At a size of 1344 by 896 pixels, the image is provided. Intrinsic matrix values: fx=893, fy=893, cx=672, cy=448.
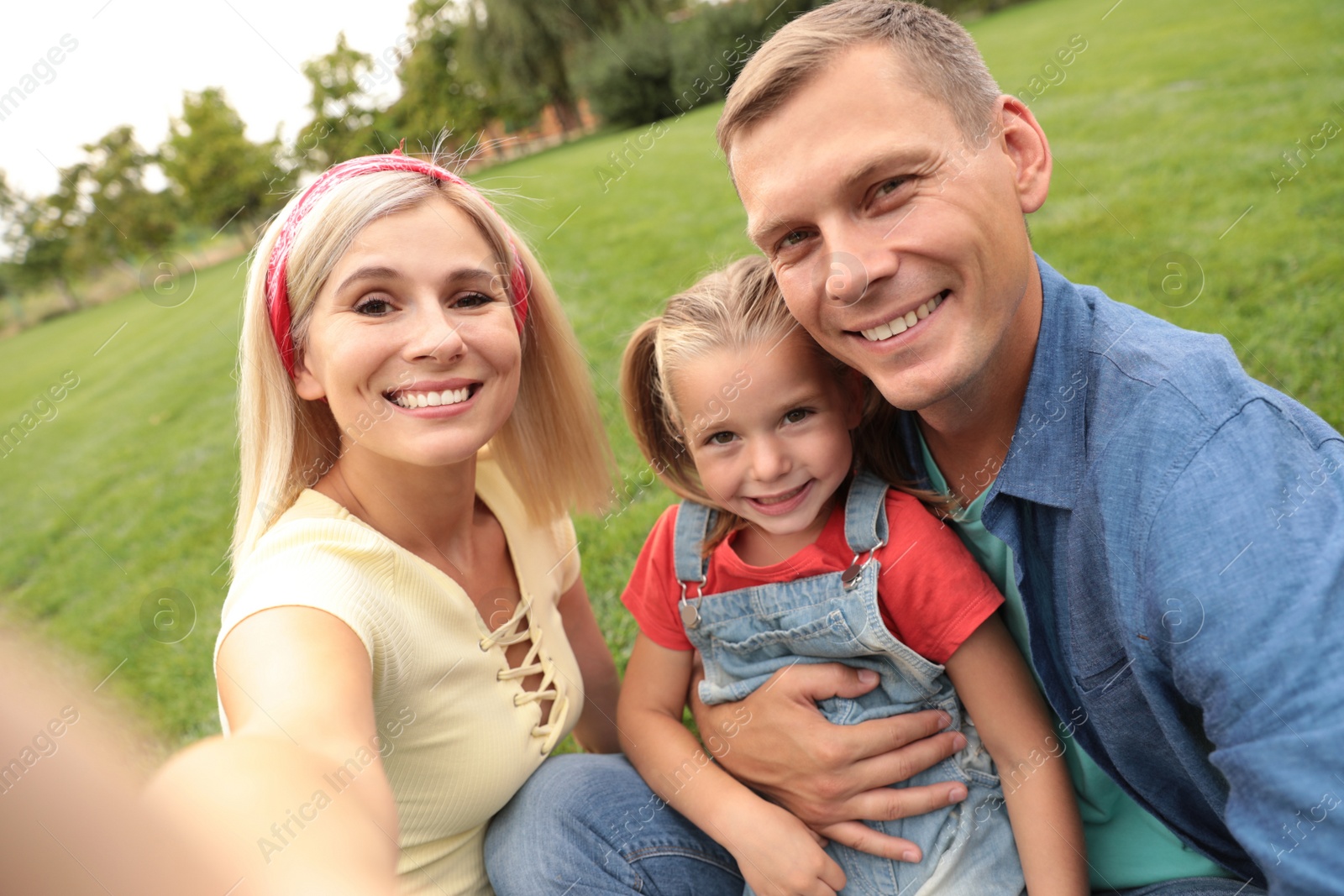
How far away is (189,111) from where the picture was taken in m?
35.3

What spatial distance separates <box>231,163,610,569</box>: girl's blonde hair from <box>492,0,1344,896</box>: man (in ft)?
2.31

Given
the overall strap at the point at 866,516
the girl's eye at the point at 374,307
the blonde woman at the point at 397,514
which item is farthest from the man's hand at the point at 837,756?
the girl's eye at the point at 374,307

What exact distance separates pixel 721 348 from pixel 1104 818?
4.33 feet

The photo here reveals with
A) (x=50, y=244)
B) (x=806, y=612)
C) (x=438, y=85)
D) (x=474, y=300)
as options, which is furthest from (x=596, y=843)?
(x=50, y=244)

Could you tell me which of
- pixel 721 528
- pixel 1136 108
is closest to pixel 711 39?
pixel 1136 108

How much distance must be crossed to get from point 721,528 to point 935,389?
70 centimetres

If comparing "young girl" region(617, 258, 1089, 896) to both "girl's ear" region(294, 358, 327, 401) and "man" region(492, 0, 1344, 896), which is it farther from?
"girl's ear" region(294, 358, 327, 401)

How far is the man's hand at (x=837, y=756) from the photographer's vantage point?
1950 millimetres

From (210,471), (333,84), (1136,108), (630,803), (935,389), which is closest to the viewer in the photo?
(935,389)

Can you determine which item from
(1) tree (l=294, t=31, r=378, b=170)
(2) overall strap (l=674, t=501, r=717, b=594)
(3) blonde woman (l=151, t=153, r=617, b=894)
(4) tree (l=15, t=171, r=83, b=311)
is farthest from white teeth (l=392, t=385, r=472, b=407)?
(4) tree (l=15, t=171, r=83, b=311)

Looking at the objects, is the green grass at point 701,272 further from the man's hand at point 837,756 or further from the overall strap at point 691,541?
the man's hand at point 837,756

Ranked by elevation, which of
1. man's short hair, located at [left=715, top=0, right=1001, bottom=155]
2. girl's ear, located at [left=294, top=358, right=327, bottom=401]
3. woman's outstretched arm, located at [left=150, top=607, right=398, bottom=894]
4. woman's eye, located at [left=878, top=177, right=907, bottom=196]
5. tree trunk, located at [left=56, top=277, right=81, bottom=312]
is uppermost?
man's short hair, located at [left=715, top=0, right=1001, bottom=155]

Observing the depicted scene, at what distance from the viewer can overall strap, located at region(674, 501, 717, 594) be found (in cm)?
219

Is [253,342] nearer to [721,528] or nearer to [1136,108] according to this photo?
[721,528]
